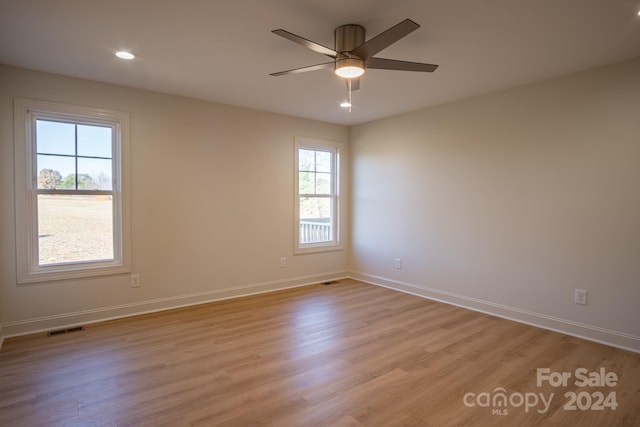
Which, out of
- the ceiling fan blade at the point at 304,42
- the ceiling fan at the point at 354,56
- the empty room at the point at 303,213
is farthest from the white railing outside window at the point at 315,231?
the ceiling fan blade at the point at 304,42

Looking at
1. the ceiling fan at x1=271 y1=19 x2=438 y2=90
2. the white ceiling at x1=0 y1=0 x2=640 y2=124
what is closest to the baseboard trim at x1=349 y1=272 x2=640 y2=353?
the white ceiling at x1=0 y1=0 x2=640 y2=124

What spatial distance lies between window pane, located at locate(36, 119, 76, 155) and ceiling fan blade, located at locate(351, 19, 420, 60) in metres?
2.94

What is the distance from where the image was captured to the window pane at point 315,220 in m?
5.23

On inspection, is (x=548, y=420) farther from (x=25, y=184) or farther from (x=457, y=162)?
(x=25, y=184)

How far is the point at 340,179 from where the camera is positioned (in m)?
5.52

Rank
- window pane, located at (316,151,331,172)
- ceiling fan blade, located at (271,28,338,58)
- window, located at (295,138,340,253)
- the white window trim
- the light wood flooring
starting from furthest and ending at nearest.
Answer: window pane, located at (316,151,331,172) < window, located at (295,138,340,253) < the white window trim < the light wood flooring < ceiling fan blade, located at (271,28,338,58)

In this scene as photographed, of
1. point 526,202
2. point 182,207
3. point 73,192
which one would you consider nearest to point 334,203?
point 182,207

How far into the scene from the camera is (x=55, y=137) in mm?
3361

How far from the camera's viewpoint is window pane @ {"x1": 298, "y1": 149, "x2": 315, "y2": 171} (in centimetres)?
512

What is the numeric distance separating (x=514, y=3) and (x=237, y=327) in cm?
335

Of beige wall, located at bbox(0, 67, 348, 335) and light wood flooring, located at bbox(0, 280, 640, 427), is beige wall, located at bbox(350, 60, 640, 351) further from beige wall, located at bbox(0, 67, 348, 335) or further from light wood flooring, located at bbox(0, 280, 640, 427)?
beige wall, located at bbox(0, 67, 348, 335)

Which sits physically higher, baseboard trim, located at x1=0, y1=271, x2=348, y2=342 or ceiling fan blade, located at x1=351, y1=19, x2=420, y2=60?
ceiling fan blade, located at x1=351, y1=19, x2=420, y2=60

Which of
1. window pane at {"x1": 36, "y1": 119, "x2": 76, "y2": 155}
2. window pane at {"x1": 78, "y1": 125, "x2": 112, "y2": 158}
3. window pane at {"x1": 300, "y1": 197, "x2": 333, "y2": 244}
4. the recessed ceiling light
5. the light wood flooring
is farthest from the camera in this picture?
window pane at {"x1": 300, "y1": 197, "x2": 333, "y2": 244}

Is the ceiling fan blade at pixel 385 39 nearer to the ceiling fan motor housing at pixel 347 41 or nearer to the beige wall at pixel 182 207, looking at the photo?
the ceiling fan motor housing at pixel 347 41
